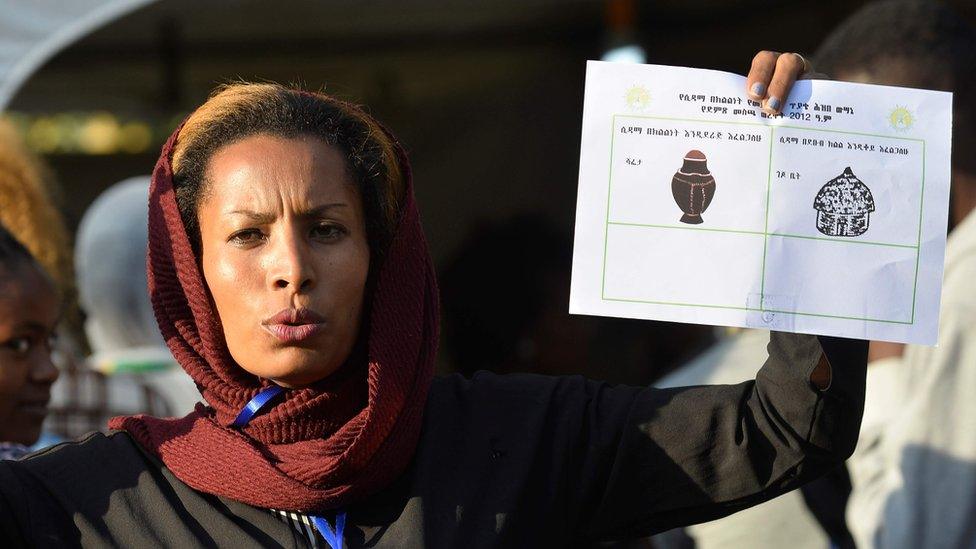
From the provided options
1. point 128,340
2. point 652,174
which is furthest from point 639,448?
point 128,340

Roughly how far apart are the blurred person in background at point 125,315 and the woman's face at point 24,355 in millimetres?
729

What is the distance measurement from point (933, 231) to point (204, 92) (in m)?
4.96

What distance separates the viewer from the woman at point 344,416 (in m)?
1.81

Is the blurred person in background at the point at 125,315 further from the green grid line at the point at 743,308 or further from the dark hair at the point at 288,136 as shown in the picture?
the green grid line at the point at 743,308

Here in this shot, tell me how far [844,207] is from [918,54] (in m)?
1.30

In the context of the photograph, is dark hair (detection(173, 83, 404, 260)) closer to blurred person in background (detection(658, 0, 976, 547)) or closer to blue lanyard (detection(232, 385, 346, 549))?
blue lanyard (detection(232, 385, 346, 549))

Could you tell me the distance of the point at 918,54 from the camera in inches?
115

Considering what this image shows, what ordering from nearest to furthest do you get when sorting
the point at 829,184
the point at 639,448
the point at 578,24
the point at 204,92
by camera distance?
the point at 829,184
the point at 639,448
the point at 578,24
the point at 204,92

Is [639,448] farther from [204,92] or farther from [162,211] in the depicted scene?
[204,92]

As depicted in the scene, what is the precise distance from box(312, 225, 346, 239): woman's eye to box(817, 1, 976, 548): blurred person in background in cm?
130

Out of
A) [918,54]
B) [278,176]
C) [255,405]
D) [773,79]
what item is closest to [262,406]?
[255,405]

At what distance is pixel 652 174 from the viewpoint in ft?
5.92

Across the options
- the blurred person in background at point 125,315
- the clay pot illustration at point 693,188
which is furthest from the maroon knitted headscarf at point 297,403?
the blurred person in background at point 125,315

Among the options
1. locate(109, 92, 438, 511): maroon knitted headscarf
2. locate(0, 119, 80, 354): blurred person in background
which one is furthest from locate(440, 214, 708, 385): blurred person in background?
locate(109, 92, 438, 511): maroon knitted headscarf
